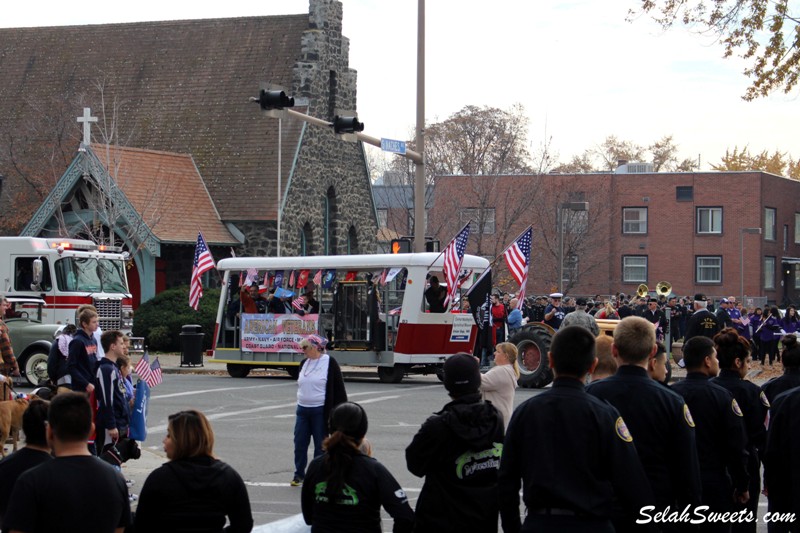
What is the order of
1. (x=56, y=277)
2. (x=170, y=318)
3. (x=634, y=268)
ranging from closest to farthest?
(x=56, y=277) → (x=170, y=318) → (x=634, y=268)

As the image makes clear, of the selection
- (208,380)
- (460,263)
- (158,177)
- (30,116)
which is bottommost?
(208,380)

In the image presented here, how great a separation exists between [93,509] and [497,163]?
47098 mm

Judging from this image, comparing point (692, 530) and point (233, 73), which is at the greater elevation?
point (233, 73)

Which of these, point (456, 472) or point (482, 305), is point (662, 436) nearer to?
point (456, 472)

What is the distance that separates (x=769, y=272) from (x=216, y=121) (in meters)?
35.4

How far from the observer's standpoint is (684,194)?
2379 inches

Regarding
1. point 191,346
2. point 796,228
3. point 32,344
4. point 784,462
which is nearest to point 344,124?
point 32,344

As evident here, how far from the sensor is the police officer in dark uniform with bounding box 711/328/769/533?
7.71 m

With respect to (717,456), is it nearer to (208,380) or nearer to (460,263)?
(460,263)

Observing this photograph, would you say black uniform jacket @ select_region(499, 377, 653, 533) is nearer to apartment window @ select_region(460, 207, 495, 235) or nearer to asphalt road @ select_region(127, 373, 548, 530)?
asphalt road @ select_region(127, 373, 548, 530)

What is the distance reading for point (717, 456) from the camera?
7043 mm

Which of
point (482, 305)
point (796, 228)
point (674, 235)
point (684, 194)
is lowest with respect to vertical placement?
point (482, 305)

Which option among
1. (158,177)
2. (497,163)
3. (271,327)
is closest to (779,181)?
(497,163)

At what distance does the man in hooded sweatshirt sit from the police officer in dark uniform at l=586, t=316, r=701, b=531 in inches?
27.8
